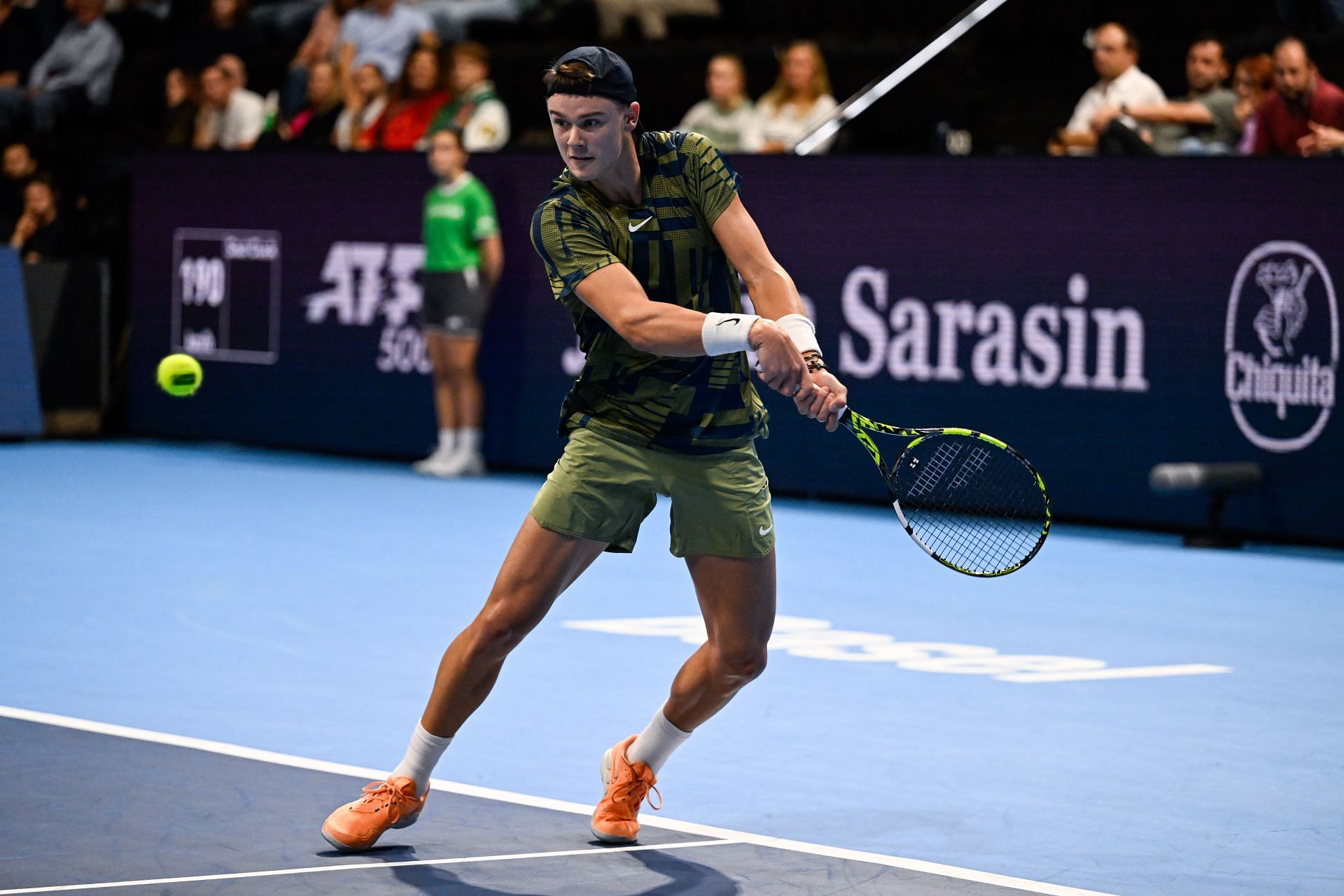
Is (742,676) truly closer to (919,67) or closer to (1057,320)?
(1057,320)

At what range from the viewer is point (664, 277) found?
4980 mm

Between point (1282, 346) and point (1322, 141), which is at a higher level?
point (1322, 141)

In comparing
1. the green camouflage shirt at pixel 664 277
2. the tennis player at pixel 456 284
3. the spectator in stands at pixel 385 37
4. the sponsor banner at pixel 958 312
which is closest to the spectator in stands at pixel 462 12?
the spectator in stands at pixel 385 37

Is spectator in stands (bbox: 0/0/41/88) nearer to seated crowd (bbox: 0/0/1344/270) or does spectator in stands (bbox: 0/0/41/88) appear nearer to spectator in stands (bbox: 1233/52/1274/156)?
seated crowd (bbox: 0/0/1344/270)

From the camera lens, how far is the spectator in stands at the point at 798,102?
1333cm

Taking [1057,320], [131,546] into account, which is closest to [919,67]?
[1057,320]

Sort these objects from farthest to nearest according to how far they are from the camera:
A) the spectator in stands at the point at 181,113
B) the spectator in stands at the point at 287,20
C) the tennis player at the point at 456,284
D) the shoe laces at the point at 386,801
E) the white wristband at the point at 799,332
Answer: the spectator in stands at the point at 287,20
the spectator in stands at the point at 181,113
the tennis player at the point at 456,284
the shoe laces at the point at 386,801
the white wristband at the point at 799,332

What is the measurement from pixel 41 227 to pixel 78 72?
253 centimetres

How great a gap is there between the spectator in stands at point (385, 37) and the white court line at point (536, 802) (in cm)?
1011

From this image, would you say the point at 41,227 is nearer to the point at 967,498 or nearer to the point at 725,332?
the point at 967,498

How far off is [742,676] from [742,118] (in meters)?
8.86

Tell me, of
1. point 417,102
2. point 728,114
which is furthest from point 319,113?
point 728,114

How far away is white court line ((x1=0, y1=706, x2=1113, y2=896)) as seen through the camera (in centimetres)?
491

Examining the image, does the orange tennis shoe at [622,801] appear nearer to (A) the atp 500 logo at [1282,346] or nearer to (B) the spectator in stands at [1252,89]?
(A) the atp 500 logo at [1282,346]
